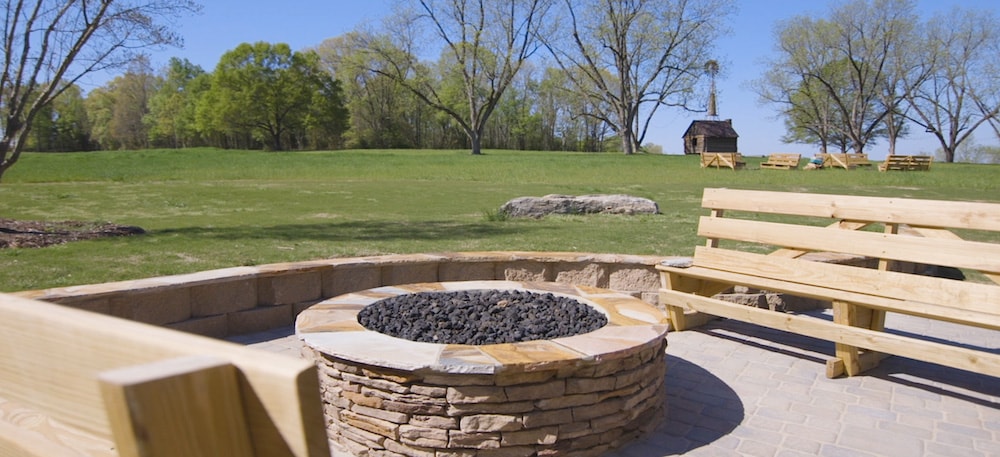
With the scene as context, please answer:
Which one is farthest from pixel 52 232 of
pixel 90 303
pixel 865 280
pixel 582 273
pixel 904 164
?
pixel 904 164

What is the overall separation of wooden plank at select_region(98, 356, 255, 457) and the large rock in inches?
402

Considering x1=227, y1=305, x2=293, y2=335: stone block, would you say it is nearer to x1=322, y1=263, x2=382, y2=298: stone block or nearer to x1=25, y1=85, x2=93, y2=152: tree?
x1=322, y1=263, x2=382, y2=298: stone block

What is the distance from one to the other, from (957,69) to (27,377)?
5506 cm

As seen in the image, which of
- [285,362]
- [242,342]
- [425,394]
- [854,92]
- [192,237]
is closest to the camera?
[285,362]

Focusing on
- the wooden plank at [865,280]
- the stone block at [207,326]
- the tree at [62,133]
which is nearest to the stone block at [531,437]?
the wooden plank at [865,280]

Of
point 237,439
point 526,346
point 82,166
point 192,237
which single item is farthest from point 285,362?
point 82,166

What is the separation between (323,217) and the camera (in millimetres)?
11016

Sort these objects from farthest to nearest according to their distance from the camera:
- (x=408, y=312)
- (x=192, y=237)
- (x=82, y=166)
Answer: (x=82, y=166), (x=192, y=237), (x=408, y=312)

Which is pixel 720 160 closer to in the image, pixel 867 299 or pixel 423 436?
pixel 867 299

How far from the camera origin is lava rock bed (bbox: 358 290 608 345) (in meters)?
3.81

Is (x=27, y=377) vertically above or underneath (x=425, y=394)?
above

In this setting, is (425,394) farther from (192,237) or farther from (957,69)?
(957,69)

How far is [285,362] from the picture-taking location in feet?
2.72

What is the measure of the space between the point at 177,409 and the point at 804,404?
4.23 m
